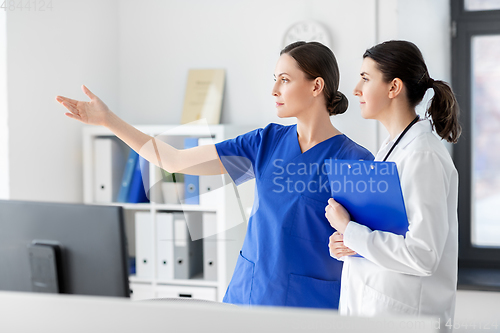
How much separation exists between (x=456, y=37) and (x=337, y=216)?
188 cm

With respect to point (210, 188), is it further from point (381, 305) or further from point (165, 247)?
point (165, 247)

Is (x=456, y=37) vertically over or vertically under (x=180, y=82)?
over

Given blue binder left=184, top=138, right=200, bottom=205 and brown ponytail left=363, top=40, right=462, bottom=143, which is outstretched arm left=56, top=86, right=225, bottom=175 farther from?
brown ponytail left=363, top=40, right=462, bottom=143

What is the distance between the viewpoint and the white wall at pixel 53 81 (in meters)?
2.23

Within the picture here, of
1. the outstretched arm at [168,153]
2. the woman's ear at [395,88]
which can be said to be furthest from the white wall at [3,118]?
the woman's ear at [395,88]

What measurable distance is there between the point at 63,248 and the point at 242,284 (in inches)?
21.3

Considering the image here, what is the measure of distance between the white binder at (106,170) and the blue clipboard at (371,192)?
1.79 m

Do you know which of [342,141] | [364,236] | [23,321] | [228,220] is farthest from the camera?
[228,220]

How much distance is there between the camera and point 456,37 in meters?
2.53

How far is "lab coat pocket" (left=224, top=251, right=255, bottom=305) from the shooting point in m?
1.24

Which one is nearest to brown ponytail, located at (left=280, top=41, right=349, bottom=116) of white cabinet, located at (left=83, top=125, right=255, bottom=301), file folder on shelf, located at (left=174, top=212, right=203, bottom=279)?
white cabinet, located at (left=83, top=125, right=255, bottom=301)

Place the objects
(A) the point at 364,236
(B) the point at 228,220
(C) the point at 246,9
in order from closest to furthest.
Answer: (A) the point at 364,236
(B) the point at 228,220
(C) the point at 246,9

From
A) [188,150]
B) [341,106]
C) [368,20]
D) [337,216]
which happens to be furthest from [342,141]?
[368,20]

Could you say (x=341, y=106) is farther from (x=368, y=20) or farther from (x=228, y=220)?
(x=368, y=20)
